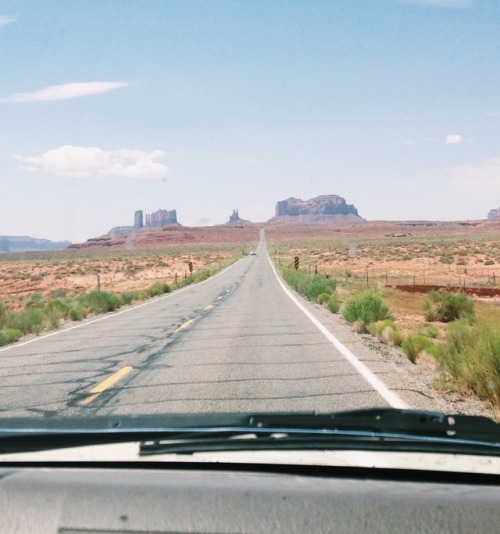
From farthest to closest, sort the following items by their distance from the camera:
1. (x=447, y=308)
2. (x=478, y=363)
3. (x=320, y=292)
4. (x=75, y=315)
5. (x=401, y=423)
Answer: (x=320, y=292) < (x=447, y=308) < (x=75, y=315) < (x=478, y=363) < (x=401, y=423)

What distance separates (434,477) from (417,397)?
4.91 m

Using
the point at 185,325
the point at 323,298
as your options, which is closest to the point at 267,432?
the point at 185,325

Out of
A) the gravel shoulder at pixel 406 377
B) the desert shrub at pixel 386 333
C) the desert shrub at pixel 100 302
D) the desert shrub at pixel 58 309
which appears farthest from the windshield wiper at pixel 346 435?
the desert shrub at pixel 100 302

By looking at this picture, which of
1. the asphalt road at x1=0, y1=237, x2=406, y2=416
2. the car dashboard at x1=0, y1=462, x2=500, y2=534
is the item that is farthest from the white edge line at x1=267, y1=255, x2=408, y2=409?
the car dashboard at x1=0, y1=462, x2=500, y2=534

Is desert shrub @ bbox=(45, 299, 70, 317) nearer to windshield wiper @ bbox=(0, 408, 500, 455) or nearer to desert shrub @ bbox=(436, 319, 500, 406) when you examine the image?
desert shrub @ bbox=(436, 319, 500, 406)

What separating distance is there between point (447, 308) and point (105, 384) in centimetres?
1582

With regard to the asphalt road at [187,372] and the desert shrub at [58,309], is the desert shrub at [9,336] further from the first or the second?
the desert shrub at [58,309]

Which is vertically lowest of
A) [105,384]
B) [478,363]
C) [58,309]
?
[58,309]

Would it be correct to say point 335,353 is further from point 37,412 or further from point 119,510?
point 119,510

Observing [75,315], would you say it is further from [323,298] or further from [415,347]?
[415,347]

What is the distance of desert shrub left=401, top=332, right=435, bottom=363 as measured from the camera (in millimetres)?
10859

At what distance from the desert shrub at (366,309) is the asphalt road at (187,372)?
1.15m

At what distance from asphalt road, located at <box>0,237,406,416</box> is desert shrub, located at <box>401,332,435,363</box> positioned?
975 millimetres

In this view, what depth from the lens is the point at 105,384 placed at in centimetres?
884
